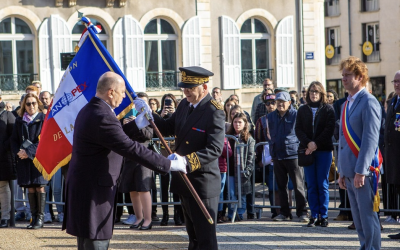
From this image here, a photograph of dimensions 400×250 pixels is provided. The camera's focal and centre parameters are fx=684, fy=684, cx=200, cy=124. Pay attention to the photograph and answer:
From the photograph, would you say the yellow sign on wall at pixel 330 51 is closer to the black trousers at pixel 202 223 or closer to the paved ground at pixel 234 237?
the paved ground at pixel 234 237

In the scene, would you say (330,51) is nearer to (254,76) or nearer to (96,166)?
(254,76)

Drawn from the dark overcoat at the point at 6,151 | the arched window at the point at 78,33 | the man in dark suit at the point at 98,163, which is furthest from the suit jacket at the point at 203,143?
the arched window at the point at 78,33

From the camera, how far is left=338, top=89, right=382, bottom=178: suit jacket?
22.5 feet

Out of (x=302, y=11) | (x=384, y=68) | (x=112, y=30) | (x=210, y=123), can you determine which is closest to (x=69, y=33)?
(x=112, y=30)

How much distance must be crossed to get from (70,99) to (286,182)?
12.9 ft

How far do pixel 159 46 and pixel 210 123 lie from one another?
60.1 feet

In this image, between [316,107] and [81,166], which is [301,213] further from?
[81,166]

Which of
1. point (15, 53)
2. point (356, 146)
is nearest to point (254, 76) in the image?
point (15, 53)

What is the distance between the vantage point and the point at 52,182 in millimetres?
11094

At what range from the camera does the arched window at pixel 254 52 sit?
25.7 meters

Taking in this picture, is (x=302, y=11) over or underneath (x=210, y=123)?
over

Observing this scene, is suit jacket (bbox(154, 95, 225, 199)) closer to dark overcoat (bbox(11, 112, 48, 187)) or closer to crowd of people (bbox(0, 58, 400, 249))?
crowd of people (bbox(0, 58, 400, 249))

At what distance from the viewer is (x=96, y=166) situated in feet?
18.6

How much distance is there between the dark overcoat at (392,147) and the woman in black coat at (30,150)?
4.87 metres
